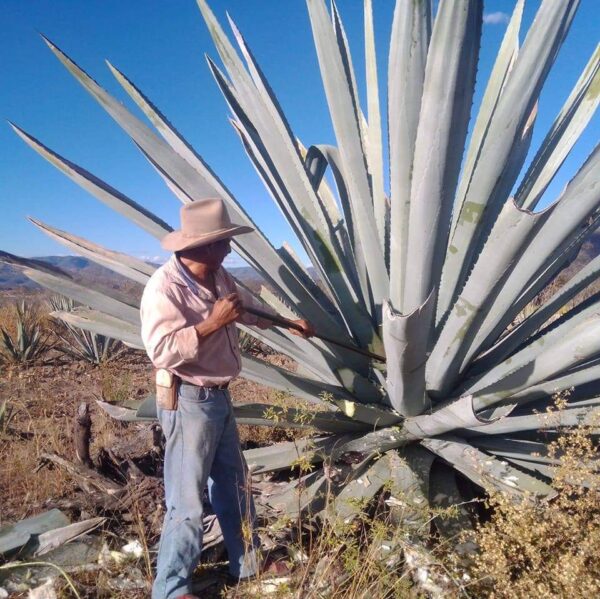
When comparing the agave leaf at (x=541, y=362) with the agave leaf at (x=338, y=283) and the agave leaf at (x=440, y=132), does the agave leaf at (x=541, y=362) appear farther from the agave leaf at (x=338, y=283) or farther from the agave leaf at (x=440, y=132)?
the agave leaf at (x=338, y=283)

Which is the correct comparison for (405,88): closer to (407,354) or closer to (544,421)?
(407,354)

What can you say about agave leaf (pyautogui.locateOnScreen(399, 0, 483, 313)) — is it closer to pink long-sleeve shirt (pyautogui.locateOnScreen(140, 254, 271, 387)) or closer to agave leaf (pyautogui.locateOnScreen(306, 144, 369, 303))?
agave leaf (pyautogui.locateOnScreen(306, 144, 369, 303))

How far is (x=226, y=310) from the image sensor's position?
196 centimetres

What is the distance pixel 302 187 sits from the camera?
255 centimetres

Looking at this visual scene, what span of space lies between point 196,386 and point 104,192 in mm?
1044

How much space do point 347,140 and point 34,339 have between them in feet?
18.2

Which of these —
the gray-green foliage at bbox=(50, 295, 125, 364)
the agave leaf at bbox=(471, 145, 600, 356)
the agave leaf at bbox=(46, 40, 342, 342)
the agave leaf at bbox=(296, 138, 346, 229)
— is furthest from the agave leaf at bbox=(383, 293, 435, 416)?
the gray-green foliage at bbox=(50, 295, 125, 364)

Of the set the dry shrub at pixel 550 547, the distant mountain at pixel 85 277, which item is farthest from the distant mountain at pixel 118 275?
the dry shrub at pixel 550 547

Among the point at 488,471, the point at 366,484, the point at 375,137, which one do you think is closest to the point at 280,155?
the point at 375,137

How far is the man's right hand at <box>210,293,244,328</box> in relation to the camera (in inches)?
76.8

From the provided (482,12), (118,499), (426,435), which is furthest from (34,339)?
(482,12)

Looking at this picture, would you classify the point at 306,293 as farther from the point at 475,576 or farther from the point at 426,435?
the point at 475,576

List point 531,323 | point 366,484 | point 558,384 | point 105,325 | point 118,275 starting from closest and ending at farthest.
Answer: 1. point 558,384
2. point 366,484
3. point 531,323
4. point 105,325
5. point 118,275

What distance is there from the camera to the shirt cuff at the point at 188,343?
1.90 meters
